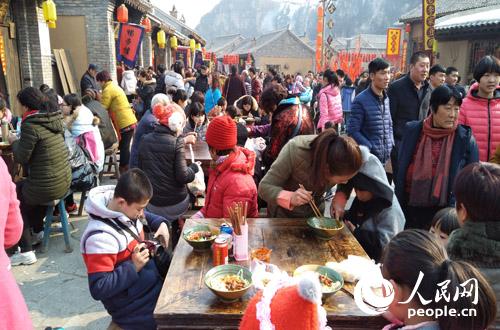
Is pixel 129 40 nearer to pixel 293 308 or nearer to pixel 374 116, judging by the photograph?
pixel 374 116

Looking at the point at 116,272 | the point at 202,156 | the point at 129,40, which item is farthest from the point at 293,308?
the point at 129,40

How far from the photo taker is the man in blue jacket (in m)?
4.34

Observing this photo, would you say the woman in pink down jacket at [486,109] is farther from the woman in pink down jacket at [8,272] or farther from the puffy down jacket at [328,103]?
the woman in pink down jacket at [8,272]

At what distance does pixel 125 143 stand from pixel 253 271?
547 cm

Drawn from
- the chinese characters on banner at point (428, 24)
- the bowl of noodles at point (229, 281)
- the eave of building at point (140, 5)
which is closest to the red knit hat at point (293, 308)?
the bowl of noodles at point (229, 281)

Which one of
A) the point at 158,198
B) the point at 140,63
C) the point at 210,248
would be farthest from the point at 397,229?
the point at 140,63

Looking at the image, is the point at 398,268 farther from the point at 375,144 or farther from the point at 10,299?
the point at 375,144

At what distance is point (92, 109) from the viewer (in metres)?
5.85

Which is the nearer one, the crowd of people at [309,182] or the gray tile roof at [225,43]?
the crowd of people at [309,182]

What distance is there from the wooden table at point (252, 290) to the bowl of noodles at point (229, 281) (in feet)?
0.18

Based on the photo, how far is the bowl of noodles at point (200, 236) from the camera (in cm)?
242

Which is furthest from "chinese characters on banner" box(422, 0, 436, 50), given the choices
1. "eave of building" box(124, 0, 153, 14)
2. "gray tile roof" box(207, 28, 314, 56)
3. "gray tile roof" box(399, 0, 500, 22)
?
"gray tile roof" box(207, 28, 314, 56)

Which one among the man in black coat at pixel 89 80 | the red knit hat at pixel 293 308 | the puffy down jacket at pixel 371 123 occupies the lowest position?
the red knit hat at pixel 293 308

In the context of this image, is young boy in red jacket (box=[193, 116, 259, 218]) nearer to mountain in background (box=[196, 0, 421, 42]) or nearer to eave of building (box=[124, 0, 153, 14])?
eave of building (box=[124, 0, 153, 14])
